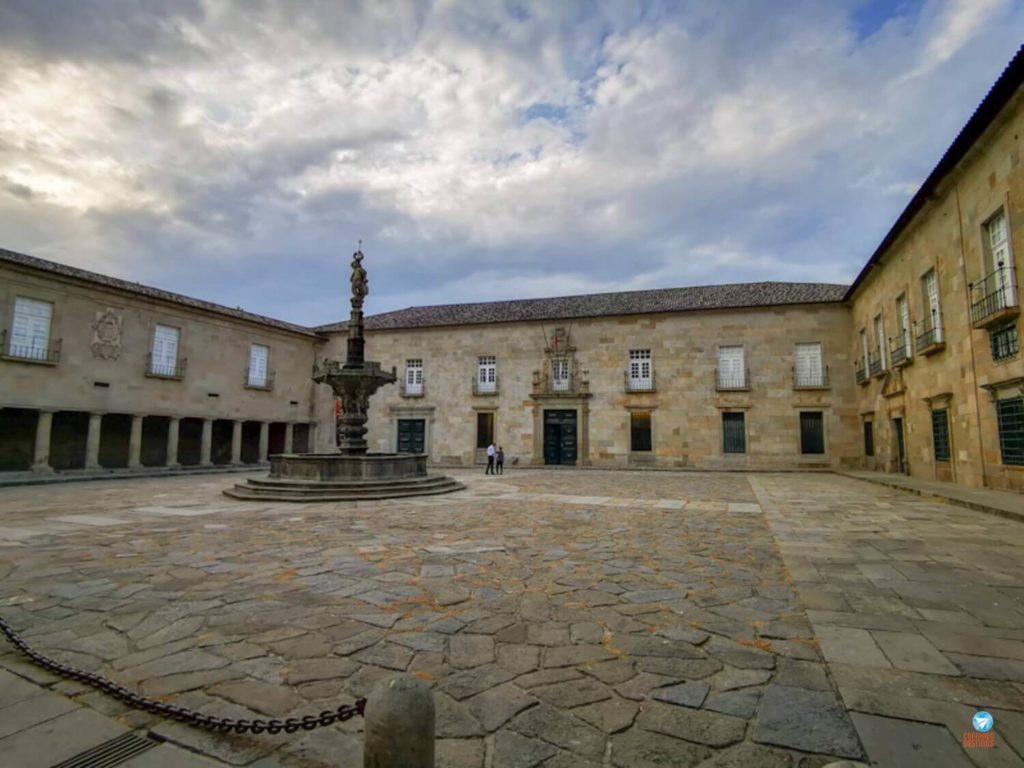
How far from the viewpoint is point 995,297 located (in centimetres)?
1059

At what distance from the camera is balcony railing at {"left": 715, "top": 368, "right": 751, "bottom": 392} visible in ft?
73.1

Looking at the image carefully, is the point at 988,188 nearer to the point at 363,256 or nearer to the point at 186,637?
the point at 363,256

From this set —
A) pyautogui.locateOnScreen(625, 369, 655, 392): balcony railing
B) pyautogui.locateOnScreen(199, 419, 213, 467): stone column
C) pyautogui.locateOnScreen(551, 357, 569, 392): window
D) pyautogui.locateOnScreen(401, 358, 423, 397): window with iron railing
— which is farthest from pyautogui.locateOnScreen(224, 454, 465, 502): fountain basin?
pyautogui.locateOnScreen(401, 358, 423, 397): window with iron railing

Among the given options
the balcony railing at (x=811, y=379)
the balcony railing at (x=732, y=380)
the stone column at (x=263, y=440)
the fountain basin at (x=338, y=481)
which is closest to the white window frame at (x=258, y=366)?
the stone column at (x=263, y=440)

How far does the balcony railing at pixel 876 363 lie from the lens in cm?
1751

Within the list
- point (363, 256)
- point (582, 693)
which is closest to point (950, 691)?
point (582, 693)

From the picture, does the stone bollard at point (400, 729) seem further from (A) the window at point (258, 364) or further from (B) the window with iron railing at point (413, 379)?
(B) the window with iron railing at point (413, 379)

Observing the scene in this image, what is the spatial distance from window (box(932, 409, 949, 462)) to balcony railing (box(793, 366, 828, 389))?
24.9 ft

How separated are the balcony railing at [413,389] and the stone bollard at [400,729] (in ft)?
83.7

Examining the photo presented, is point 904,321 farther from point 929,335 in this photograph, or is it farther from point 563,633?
point 563,633

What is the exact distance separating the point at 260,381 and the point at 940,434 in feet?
83.8

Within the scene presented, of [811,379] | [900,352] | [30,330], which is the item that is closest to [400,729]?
[900,352]

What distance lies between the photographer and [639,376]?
78.5 feet

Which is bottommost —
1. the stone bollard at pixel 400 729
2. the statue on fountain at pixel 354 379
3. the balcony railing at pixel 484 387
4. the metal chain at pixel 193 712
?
the metal chain at pixel 193 712
